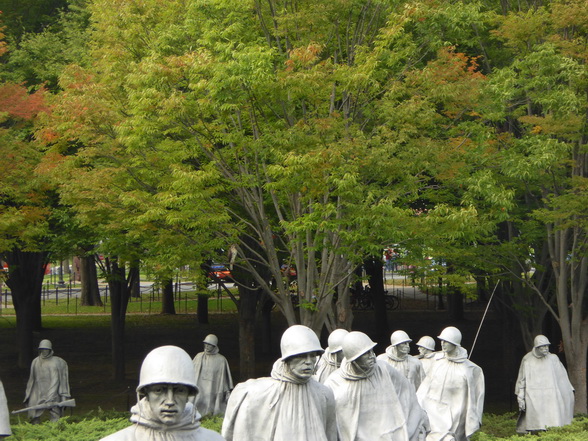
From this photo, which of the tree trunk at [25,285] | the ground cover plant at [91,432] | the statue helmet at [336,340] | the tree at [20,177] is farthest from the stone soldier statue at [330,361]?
the tree trunk at [25,285]

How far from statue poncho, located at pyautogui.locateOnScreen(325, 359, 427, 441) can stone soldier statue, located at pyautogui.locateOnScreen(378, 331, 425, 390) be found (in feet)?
18.1

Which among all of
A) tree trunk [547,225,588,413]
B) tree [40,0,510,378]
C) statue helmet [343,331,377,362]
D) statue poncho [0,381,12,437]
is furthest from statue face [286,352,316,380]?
tree trunk [547,225,588,413]

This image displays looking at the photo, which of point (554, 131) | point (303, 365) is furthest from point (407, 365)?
point (303, 365)

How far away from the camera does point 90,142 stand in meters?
19.1

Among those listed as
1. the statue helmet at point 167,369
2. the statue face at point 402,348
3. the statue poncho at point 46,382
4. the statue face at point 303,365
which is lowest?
the statue poncho at point 46,382

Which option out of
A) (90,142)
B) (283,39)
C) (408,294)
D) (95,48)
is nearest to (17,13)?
(95,48)

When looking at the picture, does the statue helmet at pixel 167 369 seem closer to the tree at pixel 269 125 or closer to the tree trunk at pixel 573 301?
the tree at pixel 269 125

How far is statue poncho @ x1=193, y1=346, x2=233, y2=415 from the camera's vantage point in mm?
20141

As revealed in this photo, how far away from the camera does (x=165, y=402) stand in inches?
167

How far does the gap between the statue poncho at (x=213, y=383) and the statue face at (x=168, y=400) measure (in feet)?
52.4

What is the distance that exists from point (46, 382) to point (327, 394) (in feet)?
44.2

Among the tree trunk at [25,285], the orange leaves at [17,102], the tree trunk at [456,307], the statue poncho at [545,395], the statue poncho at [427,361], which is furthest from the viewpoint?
the tree trunk at [456,307]

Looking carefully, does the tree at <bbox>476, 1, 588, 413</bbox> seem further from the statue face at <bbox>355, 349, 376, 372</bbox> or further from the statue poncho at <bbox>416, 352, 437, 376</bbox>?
the statue face at <bbox>355, 349, 376, 372</bbox>

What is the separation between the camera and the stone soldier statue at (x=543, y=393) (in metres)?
18.4
